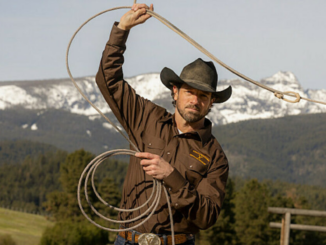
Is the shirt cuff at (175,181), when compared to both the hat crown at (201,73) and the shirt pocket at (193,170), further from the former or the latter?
the hat crown at (201,73)

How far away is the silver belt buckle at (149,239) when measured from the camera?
134 inches

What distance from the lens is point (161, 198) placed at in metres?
3.48

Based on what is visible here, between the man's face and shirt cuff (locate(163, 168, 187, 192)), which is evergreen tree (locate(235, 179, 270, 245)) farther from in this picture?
shirt cuff (locate(163, 168, 187, 192))

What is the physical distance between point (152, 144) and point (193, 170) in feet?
1.11

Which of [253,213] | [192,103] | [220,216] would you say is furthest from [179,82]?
[253,213]

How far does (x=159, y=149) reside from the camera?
3.56 m

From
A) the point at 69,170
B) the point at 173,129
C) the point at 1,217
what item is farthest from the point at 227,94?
the point at 1,217

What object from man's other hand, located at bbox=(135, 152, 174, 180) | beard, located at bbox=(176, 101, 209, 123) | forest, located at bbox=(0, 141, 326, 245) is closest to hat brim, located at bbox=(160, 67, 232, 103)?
beard, located at bbox=(176, 101, 209, 123)

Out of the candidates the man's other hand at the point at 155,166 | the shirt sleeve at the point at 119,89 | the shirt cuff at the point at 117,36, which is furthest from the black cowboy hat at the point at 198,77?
the man's other hand at the point at 155,166

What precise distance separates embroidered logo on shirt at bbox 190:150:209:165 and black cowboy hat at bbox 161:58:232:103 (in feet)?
1.33

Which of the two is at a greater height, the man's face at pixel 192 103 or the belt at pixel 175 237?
the man's face at pixel 192 103

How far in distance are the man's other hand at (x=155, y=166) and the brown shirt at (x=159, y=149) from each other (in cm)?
15

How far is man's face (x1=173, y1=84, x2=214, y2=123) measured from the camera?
11.4 feet

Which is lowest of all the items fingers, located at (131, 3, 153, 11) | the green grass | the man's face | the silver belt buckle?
the silver belt buckle
